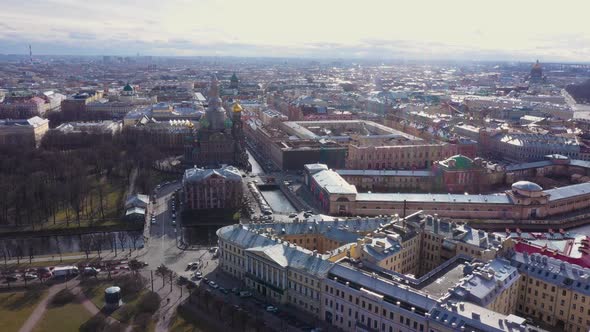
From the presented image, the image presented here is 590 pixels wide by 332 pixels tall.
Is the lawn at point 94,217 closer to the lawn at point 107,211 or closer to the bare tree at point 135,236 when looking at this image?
the lawn at point 107,211

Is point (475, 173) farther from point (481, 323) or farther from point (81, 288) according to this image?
point (81, 288)

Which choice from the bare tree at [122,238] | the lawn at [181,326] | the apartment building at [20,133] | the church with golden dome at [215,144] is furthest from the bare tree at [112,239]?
the apartment building at [20,133]

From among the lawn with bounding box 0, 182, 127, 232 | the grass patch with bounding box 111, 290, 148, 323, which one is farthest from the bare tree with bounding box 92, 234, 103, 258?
the grass patch with bounding box 111, 290, 148, 323

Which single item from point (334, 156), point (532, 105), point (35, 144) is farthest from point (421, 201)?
point (532, 105)

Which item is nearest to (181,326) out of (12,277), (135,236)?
(12,277)

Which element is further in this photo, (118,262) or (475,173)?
(475,173)
